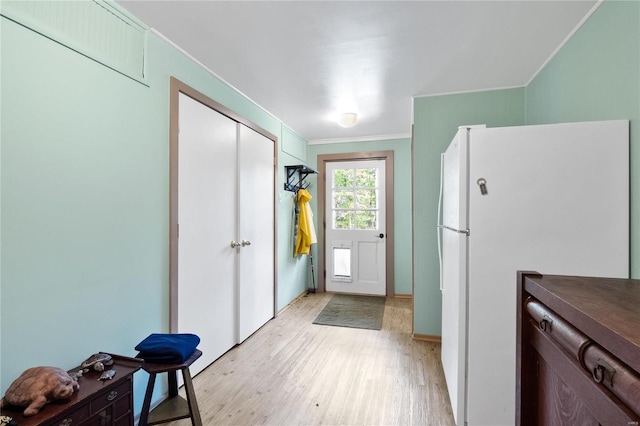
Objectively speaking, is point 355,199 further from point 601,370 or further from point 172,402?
point 601,370

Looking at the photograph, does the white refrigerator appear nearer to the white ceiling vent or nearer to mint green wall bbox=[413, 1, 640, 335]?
mint green wall bbox=[413, 1, 640, 335]

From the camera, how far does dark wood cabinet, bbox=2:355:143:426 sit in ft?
3.22

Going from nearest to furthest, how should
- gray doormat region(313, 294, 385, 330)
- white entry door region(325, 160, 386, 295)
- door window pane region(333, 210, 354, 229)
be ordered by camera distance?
gray doormat region(313, 294, 385, 330)
white entry door region(325, 160, 386, 295)
door window pane region(333, 210, 354, 229)

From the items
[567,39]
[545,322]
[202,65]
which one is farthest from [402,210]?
[545,322]

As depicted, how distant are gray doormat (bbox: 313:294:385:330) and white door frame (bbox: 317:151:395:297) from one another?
32cm

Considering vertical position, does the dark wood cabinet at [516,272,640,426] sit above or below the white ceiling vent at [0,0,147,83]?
below

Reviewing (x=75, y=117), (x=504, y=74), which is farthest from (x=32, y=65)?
(x=504, y=74)

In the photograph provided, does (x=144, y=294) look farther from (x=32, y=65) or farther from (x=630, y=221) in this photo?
(x=630, y=221)

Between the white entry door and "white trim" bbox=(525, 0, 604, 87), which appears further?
the white entry door

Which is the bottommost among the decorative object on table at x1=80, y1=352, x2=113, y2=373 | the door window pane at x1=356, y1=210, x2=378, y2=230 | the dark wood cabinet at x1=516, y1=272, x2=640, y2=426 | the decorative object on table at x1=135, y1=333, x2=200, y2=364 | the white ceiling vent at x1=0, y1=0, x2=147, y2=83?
the decorative object on table at x1=135, y1=333, x2=200, y2=364

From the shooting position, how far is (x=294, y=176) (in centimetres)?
399

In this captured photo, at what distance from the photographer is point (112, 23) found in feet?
4.95

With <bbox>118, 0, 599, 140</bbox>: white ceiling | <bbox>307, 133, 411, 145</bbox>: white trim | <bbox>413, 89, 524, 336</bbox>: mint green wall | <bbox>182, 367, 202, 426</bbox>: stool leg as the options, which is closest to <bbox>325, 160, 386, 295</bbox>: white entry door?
<bbox>307, 133, 411, 145</bbox>: white trim

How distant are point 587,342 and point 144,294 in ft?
6.45
